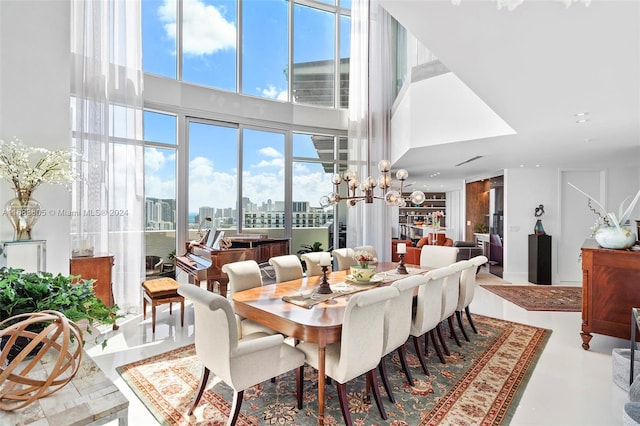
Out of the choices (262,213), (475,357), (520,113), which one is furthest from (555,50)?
(262,213)

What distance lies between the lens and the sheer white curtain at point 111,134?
175 inches

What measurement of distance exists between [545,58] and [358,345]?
2.20 meters

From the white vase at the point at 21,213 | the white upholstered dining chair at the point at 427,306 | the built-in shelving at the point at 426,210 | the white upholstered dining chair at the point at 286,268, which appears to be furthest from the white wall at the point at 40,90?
the built-in shelving at the point at 426,210

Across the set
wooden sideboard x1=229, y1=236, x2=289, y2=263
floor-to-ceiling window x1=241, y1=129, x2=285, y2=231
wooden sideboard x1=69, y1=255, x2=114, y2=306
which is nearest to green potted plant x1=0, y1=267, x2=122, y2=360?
wooden sideboard x1=69, y1=255, x2=114, y2=306

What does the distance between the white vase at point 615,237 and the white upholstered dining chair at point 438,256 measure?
161cm

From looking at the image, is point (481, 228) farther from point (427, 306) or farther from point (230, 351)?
point (230, 351)

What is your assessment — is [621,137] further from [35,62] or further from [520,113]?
[35,62]

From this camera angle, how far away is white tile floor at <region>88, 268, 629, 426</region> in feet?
7.91

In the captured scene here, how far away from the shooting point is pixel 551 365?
10.5 feet

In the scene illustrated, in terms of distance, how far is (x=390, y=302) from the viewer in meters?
2.48

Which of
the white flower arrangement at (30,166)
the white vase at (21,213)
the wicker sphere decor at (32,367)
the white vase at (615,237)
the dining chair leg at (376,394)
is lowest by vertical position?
the dining chair leg at (376,394)

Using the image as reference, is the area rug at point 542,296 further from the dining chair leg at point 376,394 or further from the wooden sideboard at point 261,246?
the wooden sideboard at point 261,246

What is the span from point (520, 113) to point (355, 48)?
185 inches

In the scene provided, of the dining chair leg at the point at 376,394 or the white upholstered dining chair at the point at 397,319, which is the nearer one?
the dining chair leg at the point at 376,394
